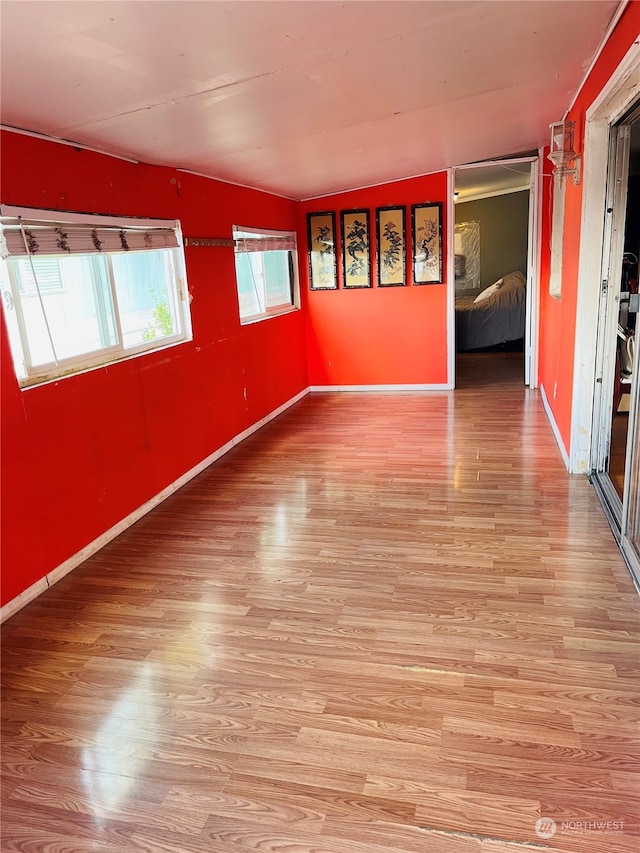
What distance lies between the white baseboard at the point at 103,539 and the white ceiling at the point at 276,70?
2041 mm

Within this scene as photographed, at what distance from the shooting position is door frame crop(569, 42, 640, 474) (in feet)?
11.3

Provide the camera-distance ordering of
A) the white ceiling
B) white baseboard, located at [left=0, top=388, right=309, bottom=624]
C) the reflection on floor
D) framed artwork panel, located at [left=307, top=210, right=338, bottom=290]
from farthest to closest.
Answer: the reflection on floor → framed artwork panel, located at [left=307, top=210, right=338, bottom=290] → white baseboard, located at [left=0, top=388, right=309, bottom=624] → the white ceiling

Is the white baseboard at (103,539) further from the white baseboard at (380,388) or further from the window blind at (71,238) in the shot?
the white baseboard at (380,388)

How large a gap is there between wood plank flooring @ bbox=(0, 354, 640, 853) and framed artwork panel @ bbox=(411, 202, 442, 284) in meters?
3.31

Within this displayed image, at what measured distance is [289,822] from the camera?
Answer: 165cm

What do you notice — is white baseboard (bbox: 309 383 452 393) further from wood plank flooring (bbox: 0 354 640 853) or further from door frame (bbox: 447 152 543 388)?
wood plank flooring (bbox: 0 354 640 853)

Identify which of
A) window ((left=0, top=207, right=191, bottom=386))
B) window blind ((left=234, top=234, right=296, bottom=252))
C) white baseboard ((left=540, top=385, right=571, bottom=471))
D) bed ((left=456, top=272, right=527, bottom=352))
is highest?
window blind ((left=234, top=234, right=296, bottom=252))

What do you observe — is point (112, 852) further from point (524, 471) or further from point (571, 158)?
point (571, 158)

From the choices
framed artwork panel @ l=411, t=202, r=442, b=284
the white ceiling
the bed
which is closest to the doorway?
the white ceiling

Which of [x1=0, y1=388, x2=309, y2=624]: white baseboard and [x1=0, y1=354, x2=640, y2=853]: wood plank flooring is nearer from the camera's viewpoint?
[x1=0, y1=354, x2=640, y2=853]: wood plank flooring

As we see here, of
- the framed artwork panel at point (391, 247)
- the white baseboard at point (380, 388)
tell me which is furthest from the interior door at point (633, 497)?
the framed artwork panel at point (391, 247)

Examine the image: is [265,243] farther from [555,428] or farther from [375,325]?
[555,428]

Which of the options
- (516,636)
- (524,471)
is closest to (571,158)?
(524,471)

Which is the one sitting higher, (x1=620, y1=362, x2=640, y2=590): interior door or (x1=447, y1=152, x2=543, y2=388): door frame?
(x1=447, y1=152, x2=543, y2=388): door frame
